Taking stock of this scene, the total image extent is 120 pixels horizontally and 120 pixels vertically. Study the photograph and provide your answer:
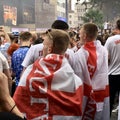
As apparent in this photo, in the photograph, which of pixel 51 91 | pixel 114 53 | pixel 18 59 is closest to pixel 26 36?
pixel 18 59

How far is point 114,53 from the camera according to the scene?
607 centimetres

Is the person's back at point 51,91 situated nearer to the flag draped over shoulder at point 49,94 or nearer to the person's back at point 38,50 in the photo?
the flag draped over shoulder at point 49,94

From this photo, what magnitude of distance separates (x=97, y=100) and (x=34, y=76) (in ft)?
5.58

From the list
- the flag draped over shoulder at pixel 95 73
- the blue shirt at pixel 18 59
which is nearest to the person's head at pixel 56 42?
the flag draped over shoulder at pixel 95 73

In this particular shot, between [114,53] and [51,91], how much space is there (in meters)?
2.79

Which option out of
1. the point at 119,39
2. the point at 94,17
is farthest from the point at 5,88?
the point at 94,17

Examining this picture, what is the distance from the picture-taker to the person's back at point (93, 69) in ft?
15.7

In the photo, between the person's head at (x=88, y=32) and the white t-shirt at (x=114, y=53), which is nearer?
the person's head at (x=88, y=32)

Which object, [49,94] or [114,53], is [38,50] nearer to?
[114,53]

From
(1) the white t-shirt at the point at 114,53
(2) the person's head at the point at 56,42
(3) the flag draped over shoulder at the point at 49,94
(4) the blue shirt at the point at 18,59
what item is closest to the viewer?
(3) the flag draped over shoulder at the point at 49,94

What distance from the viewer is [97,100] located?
4988 mm

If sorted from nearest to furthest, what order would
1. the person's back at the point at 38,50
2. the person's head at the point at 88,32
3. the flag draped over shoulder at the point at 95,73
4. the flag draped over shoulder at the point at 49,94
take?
the flag draped over shoulder at the point at 49,94, the flag draped over shoulder at the point at 95,73, the person's head at the point at 88,32, the person's back at the point at 38,50

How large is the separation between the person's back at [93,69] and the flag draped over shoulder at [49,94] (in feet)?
4.02

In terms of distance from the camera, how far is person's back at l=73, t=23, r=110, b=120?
4.80 meters
